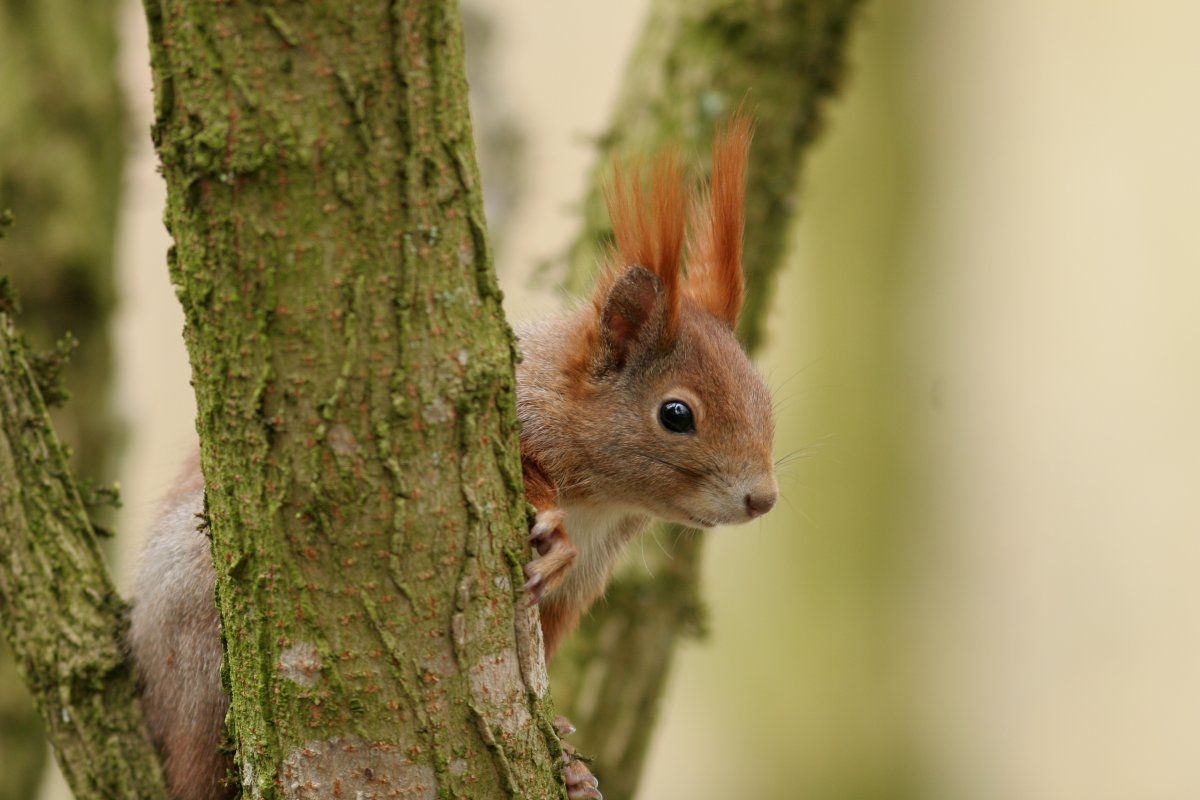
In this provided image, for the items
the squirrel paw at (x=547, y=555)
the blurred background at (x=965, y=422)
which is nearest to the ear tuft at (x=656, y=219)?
the squirrel paw at (x=547, y=555)

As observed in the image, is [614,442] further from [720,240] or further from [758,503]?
[720,240]

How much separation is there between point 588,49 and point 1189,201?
355cm

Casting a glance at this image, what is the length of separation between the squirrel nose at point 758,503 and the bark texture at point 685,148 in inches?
46.1

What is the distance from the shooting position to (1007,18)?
24.7 ft

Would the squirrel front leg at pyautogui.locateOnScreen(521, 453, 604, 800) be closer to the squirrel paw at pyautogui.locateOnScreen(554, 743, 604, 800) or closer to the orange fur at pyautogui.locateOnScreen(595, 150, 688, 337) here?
the squirrel paw at pyautogui.locateOnScreen(554, 743, 604, 800)

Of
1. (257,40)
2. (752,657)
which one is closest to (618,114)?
(257,40)

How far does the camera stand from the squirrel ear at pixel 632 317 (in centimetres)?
302

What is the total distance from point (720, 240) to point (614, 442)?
674 mm

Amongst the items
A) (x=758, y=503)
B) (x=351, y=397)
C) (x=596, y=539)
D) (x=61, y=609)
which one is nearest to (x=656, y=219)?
(x=758, y=503)

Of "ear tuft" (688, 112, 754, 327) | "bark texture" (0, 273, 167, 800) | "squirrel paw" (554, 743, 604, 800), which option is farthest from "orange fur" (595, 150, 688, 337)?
"bark texture" (0, 273, 167, 800)

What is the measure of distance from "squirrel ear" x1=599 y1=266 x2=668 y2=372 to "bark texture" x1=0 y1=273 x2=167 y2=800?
4.34 feet

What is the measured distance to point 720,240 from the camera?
10.9ft

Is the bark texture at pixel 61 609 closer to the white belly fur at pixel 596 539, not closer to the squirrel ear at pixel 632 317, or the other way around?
the white belly fur at pixel 596 539

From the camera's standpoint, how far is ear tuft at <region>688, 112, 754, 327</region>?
10.0 ft
